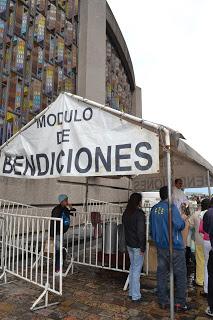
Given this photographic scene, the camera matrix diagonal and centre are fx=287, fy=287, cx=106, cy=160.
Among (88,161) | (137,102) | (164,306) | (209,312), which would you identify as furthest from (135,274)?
(137,102)

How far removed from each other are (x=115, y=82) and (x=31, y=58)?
1015 centimetres

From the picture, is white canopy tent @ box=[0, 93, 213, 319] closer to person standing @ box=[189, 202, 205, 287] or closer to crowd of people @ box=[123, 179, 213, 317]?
crowd of people @ box=[123, 179, 213, 317]

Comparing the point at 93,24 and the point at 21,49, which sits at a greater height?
Result: the point at 93,24

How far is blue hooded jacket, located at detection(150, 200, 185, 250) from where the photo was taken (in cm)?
440

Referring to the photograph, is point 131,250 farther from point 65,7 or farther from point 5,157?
point 65,7

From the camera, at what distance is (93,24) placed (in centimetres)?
1541

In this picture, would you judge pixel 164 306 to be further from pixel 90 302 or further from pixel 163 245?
pixel 90 302

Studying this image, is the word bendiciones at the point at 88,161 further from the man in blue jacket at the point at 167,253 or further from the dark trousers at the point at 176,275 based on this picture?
the dark trousers at the point at 176,275

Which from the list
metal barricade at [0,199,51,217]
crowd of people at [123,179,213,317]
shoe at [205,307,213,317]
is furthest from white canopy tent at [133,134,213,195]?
metal barricade at [0,199,51,217]

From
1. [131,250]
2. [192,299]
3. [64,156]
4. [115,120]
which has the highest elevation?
[115,120]

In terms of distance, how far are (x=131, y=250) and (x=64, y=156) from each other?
6.65 feet

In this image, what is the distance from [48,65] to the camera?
11789 mm

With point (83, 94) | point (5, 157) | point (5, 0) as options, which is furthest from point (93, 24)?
point (5, 157)

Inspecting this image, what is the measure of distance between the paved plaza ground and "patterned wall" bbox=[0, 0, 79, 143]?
5443 millimetres
